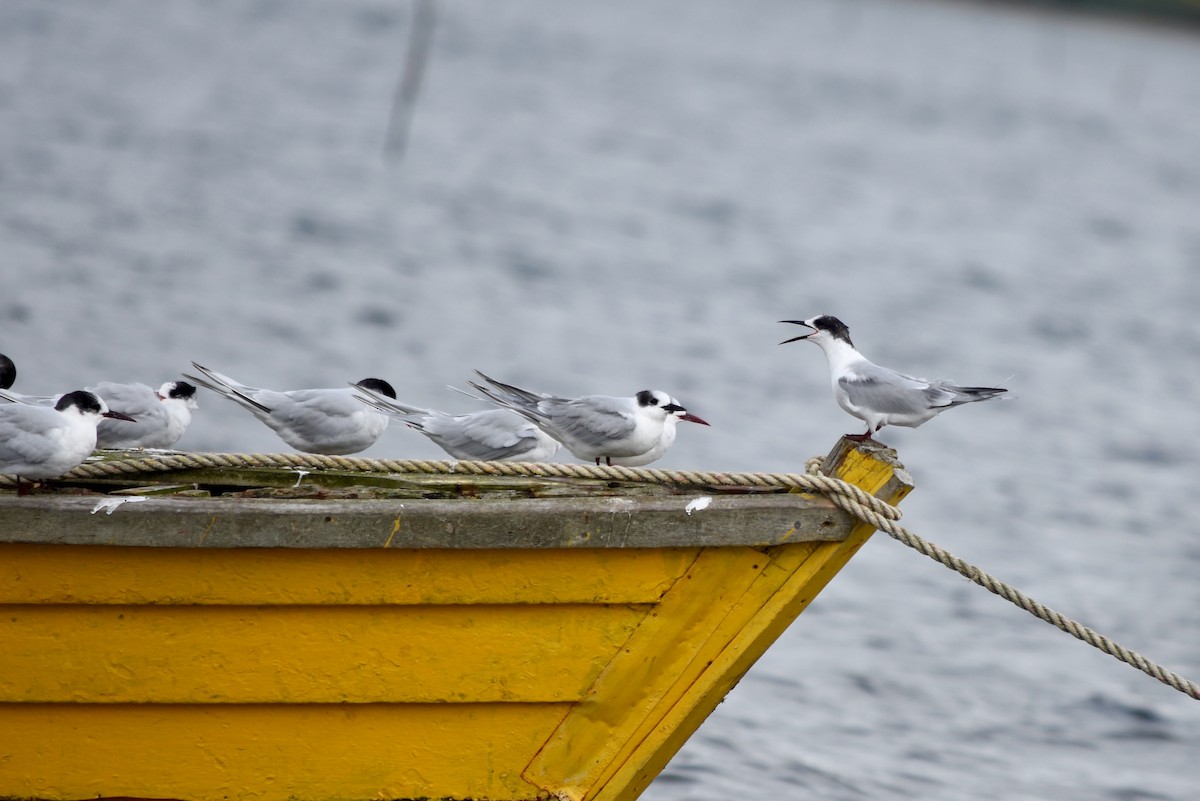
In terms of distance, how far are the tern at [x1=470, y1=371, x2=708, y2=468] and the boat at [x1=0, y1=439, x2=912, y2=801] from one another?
84 cm

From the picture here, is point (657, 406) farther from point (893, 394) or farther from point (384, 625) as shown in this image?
point (384, 625)

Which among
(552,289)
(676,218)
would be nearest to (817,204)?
(676,218)

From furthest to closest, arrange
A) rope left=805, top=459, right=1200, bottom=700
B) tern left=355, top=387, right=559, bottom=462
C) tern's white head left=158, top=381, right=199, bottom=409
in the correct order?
tern's white head left=158, top=381, right=199, bottom=409 → tern left=355, top=387, right=559, bottom=462 → rope left=805, top=459, right=1200, bottom=700

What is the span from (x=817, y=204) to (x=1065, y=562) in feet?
73.9

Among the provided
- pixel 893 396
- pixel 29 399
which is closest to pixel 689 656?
pixel 893 396

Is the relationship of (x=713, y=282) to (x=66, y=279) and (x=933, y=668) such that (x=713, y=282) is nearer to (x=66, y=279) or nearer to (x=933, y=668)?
(x=66, y=279)

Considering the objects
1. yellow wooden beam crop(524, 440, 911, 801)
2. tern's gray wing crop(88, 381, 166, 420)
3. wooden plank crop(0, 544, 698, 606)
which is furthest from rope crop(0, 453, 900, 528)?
tern's gray wing crop(88, 381, 166, 420)

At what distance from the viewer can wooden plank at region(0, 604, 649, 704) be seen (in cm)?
425

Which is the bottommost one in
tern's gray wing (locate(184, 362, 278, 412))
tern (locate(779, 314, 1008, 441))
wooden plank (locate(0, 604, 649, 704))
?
wooden plank (locate(0, 604, 649, 704))

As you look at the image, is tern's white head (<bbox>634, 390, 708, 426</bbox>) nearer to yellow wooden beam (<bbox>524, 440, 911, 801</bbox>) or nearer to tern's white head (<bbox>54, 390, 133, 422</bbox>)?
yellow wooden beam (<bbox>524, 440, 911, 801</bbox>)

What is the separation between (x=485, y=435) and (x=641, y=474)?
1.43m

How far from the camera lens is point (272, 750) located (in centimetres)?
446

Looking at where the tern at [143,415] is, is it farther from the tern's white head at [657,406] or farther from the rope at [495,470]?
the tern's white head at [657,406]

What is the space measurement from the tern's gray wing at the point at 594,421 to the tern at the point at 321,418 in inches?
31.1
